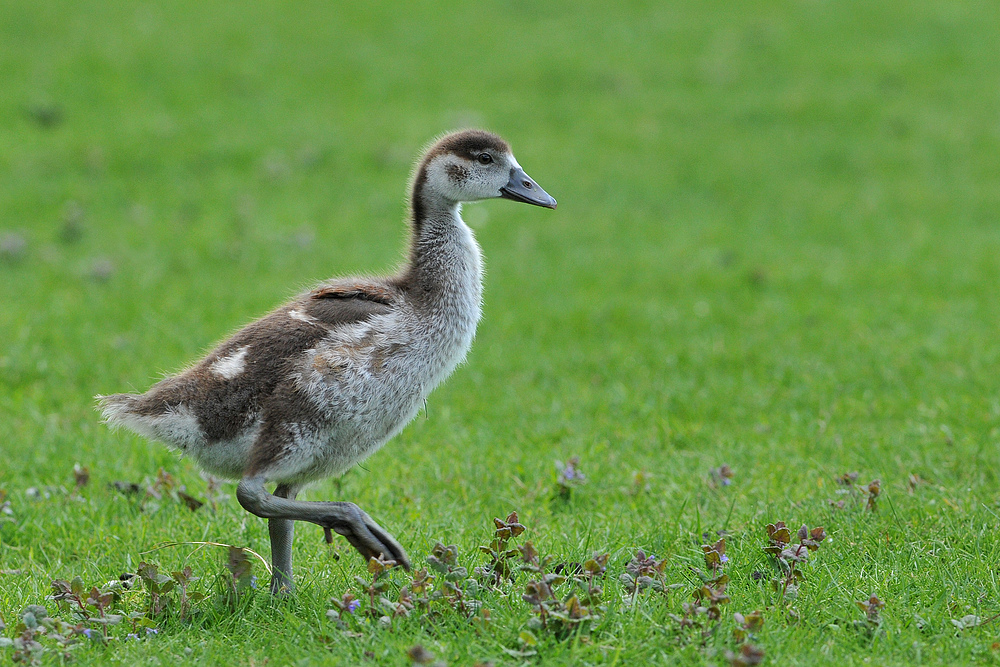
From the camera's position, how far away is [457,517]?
18.7ft

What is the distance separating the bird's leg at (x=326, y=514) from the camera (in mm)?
4363

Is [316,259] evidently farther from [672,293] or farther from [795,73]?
A: [795,73]

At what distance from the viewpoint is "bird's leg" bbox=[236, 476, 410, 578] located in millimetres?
4363

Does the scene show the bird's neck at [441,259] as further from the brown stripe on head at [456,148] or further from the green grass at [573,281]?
the green grass at [573,281]

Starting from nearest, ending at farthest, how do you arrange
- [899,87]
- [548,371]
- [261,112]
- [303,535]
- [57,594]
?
[57,594], [303,535], [548,371], [261,112], [899,87]

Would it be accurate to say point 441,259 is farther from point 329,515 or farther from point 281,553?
point 281,553

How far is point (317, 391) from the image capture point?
14.7ft

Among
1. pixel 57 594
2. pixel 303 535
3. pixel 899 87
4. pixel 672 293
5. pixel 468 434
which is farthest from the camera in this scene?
pixel 899 87

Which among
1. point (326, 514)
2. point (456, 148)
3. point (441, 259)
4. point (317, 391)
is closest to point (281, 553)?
point (326, 514)

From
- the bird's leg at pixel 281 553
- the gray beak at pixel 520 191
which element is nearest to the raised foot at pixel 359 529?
the bird's leg at pixel 281 553

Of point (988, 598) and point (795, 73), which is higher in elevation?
point (795, 73)

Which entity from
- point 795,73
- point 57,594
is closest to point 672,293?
point 57,594

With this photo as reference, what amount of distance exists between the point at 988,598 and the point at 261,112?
42.9ft

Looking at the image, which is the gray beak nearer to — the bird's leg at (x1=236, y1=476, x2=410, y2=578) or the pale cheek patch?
the pale cheek patch
